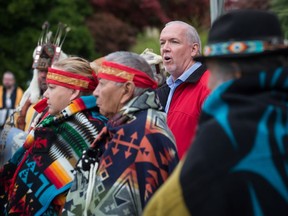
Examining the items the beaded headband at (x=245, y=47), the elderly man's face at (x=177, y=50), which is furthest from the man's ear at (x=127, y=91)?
the elderly man's face at (x=177, y=50)

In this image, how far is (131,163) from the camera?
393 centimetres

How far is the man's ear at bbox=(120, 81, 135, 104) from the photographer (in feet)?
13.6

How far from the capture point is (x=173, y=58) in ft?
18.7

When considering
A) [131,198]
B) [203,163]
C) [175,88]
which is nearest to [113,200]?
[131,198]

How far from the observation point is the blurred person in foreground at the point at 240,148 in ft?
8.59

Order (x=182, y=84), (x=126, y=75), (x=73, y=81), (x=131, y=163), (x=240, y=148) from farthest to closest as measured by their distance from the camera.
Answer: (x=182, y=84) → (x=73, y=81) → (x=126, y=75) → (x=131, y=163) → (x=240, y=148)

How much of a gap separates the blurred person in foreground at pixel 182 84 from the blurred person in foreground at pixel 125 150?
1049mm

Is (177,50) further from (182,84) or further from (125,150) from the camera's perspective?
(125,150)

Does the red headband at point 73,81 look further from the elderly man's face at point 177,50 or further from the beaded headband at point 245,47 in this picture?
the beaded headband at point 245,47

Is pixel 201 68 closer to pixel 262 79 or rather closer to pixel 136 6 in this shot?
pixel 262 79

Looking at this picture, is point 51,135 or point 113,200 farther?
point 51,135

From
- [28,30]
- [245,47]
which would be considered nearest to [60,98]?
[245,47]

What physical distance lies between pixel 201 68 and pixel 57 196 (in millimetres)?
1469

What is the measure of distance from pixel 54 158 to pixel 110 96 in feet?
2.60
